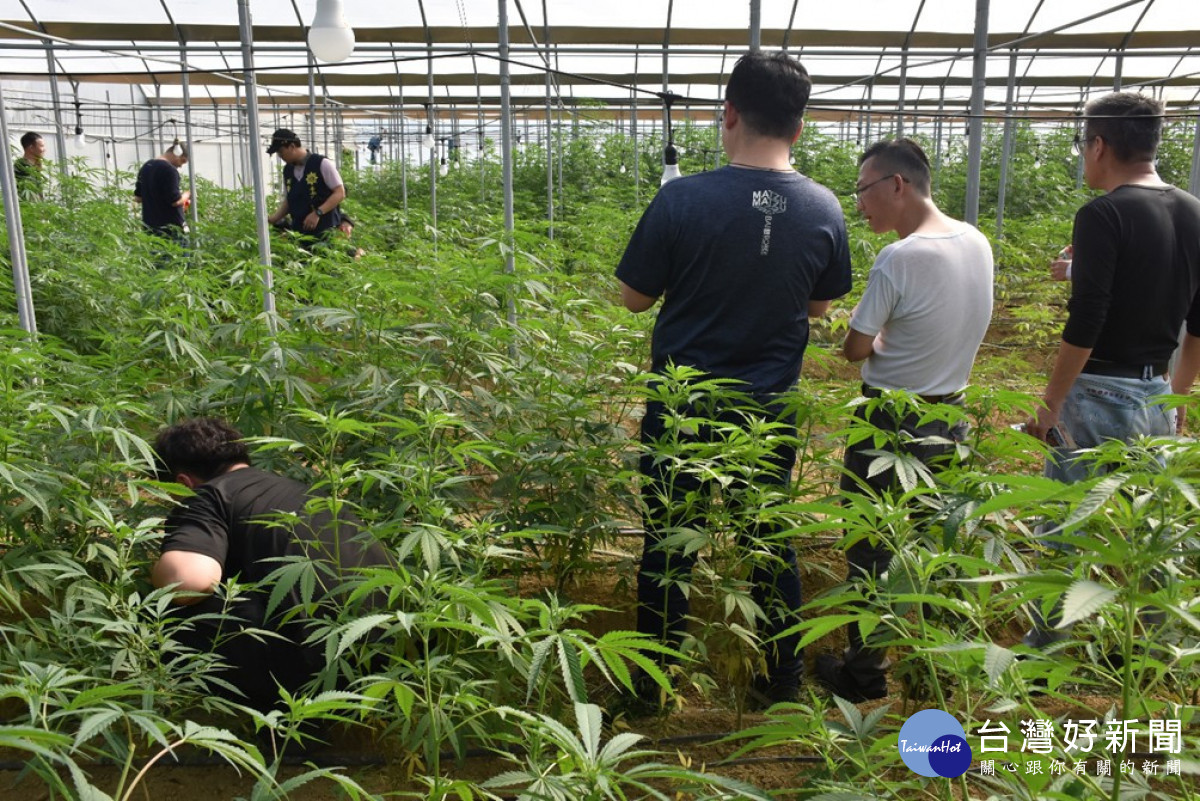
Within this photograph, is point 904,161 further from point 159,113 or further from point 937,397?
point 159,113

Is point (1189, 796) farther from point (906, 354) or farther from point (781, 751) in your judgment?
point (906, 354)

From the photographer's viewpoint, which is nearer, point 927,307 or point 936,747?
point 936,747

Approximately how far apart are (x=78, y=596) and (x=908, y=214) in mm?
2307

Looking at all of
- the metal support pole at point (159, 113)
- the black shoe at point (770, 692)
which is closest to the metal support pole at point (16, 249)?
the black shoe at point (770, 692)

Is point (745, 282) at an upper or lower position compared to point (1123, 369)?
upper

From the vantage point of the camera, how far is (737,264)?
271 centimetres

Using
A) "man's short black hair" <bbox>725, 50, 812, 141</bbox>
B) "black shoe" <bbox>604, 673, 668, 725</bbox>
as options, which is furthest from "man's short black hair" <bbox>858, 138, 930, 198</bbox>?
"black shoe" <bbox>604, 673, 668, 725</bbox>

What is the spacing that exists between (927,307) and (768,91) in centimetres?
73

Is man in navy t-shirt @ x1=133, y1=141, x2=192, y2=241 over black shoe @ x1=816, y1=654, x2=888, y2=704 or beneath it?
over

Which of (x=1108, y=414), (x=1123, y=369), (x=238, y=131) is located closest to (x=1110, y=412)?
(x=1108, y=414)

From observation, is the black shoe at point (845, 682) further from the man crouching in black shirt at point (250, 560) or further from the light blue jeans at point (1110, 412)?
the man crouching in black shirt at point (250, 560)

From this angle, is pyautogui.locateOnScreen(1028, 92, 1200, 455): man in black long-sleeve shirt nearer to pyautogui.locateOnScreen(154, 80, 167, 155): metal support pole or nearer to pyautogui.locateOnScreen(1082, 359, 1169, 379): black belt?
pyautogui.locateOnScreen(1082, 359, 1169, 379): black belt

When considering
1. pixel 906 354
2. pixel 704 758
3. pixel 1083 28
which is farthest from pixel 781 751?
pixel 1083 28

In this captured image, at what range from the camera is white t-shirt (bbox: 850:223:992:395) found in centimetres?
276
